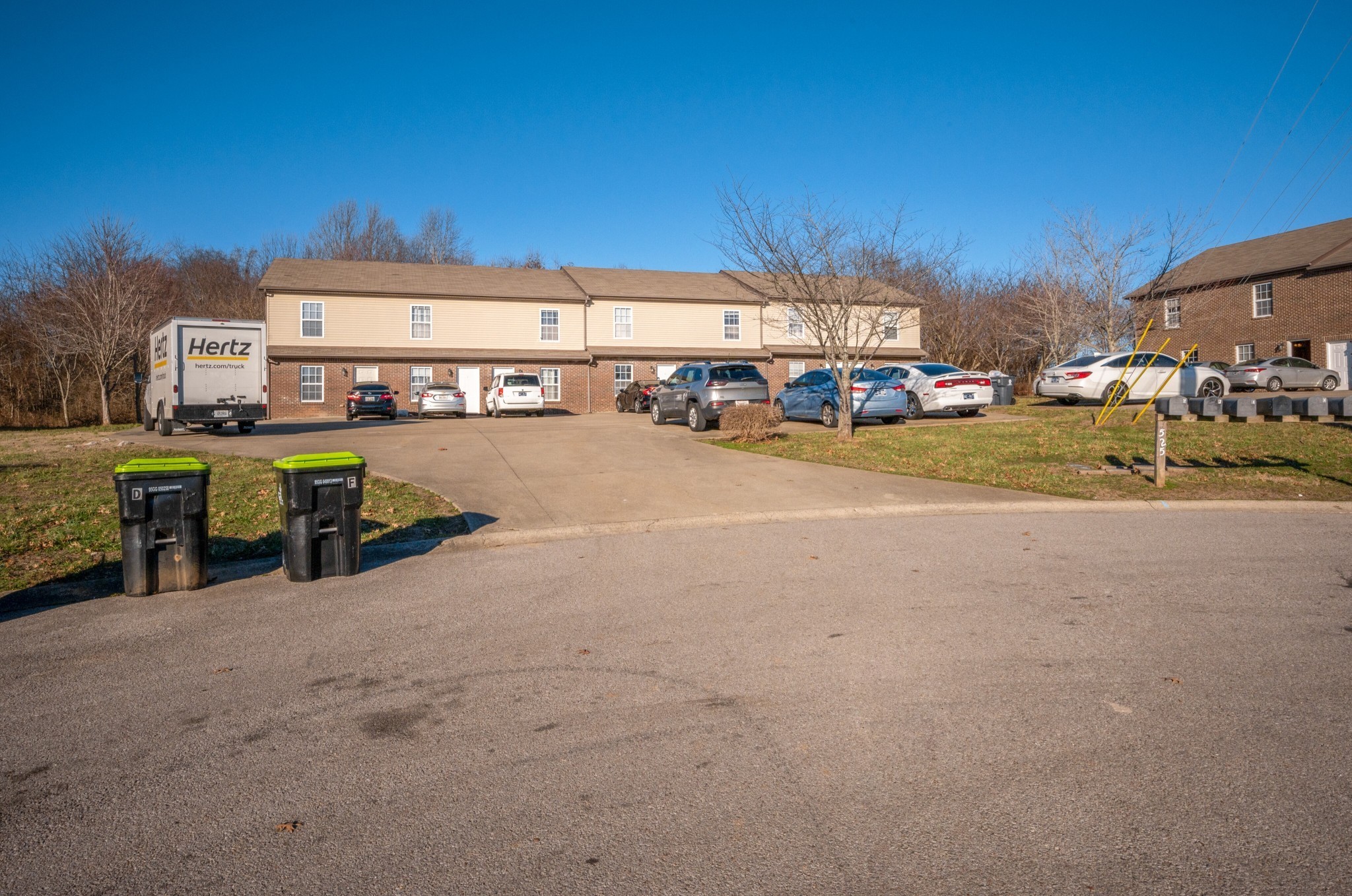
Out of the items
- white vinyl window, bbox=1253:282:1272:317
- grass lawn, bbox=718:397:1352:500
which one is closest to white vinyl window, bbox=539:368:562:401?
grass lawn, bbox=718:397:1352:500

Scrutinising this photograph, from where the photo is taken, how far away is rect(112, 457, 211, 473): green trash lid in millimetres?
7023

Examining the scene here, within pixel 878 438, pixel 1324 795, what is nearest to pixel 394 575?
pixel 1324 795

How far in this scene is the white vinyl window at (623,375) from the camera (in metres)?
39.1

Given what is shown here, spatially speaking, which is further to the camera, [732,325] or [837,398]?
[732,325]

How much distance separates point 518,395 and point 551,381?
8.39 metres

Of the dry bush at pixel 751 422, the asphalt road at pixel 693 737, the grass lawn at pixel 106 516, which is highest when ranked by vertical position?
the dry bush at pixel 751 422

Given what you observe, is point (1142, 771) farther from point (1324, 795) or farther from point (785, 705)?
point (785, 705)

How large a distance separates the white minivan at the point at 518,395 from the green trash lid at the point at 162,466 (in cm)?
2200

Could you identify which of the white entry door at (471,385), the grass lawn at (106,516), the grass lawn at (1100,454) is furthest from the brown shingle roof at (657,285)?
the grass lawn at (106,516)

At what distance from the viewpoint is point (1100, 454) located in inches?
592

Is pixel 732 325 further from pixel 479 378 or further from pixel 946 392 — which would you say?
pixel 946 392

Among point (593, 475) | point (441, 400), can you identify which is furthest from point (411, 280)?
point (593, 475)

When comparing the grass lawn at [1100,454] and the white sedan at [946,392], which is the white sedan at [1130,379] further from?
the grass lawn at [1100,454]

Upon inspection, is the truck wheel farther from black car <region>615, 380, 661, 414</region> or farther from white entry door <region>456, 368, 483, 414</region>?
white entry door <region>456, 368, 483, 414</region>
